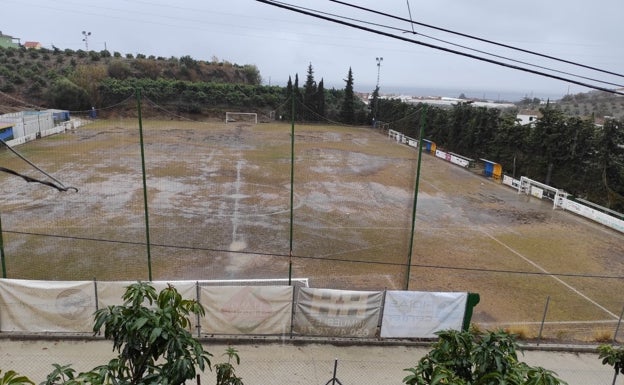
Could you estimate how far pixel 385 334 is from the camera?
364 inches

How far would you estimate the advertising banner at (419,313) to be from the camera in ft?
30.0

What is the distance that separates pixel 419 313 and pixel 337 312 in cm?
179

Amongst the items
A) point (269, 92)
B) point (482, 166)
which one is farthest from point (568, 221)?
point (269, 92)

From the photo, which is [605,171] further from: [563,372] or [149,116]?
[149,116]

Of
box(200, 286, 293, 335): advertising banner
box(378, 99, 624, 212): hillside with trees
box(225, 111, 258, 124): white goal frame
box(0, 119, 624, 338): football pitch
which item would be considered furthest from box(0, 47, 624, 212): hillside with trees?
box(200, 286, 293, 335): advertising banner

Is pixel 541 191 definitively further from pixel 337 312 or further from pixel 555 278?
pixel 337 312

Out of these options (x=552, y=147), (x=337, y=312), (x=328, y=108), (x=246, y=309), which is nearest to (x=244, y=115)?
(x=328, y=108)

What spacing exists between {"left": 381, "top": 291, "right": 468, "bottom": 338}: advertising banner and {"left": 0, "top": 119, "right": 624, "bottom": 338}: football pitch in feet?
5.57

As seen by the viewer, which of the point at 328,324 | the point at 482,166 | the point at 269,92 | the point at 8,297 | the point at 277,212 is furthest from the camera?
the point at 269,92

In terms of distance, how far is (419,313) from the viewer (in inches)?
364

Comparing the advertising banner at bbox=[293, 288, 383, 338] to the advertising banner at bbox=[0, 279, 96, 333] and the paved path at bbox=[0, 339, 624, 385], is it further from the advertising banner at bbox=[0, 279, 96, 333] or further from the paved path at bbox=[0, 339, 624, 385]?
the advertising banner at bbox=[0, 279, 96, 333]

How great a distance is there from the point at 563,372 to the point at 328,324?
15.8 feet

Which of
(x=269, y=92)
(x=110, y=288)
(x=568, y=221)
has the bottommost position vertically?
(x=568, y=221)

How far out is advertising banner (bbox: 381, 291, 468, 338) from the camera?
9133mm
